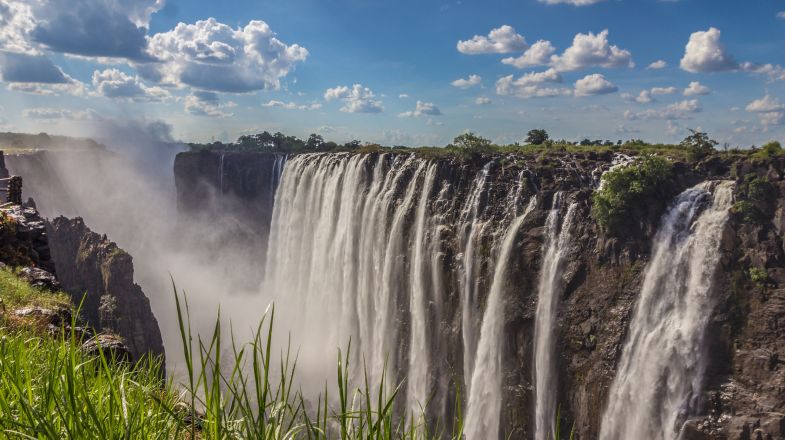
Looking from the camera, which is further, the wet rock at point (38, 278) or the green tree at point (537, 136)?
the green tree at point (537, 136)

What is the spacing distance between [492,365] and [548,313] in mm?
4693

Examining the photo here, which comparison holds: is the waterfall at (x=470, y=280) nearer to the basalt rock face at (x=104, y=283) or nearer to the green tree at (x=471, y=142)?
the green tree at (x=471, y=142)

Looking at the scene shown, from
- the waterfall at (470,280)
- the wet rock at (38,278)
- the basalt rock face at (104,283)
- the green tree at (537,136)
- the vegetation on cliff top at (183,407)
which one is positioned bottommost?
the basalt rock face at (104,283)

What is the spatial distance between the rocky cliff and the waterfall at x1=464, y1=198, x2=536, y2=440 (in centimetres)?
29

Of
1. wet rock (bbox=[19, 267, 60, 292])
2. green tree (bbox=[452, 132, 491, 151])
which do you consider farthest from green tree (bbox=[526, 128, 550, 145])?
wet rock (bbox=[19, 267, 60, 292])

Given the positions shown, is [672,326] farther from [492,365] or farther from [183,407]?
[183,407]

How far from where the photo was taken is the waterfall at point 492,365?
2734 centimetres

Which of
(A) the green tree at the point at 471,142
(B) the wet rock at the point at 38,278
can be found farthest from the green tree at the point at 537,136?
(B) the wet rock at the point at 38,278

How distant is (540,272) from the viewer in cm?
2712

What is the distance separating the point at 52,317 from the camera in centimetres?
740

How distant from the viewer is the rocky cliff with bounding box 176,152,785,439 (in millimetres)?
20281

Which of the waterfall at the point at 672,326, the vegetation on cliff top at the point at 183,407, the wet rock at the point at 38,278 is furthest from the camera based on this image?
the waterfall at the point at 672,326

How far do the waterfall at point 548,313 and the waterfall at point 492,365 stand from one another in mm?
1960

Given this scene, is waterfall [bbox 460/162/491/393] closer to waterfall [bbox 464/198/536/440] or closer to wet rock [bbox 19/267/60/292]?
waterfall [bbox 464/198/536/440]
